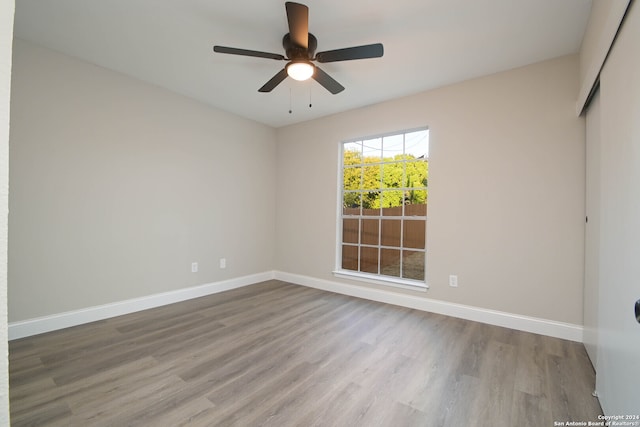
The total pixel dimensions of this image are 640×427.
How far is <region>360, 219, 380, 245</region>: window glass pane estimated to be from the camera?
12.8 feet

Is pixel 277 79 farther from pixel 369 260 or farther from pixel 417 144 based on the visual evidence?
pixel 369 260

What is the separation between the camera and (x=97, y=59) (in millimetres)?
2734

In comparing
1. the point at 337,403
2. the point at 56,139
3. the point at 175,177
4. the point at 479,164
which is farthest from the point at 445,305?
the point at 56,139

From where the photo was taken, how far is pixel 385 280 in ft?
11.8

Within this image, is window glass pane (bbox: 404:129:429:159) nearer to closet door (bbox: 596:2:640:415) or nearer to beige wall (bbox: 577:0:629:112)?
beige wall (bbox: 577:0:629:112)

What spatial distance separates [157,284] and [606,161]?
427cm

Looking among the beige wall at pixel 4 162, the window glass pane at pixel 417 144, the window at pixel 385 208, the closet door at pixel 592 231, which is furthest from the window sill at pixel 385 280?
the beige wall at pixel 4 162

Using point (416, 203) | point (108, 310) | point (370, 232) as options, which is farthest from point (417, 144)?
point (108, 310)

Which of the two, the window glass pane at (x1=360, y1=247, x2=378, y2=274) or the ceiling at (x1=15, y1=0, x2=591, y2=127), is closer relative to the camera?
the ceiling at (x1=15, y1=0, x2=591, y2=127)

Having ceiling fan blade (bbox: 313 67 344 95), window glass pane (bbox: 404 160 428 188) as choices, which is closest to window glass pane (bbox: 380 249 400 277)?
window glass pane (bbox: 404 160 428 188)

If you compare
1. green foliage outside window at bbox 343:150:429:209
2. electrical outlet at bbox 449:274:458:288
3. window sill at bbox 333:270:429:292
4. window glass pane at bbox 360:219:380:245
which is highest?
green foliage outside window at bbox 343:150:429:209

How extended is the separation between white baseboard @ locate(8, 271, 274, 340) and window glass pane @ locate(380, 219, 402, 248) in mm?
2347

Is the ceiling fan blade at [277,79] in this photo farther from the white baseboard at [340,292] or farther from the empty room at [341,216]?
the white baseboard at [340,292]

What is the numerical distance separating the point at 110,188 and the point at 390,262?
356cm
